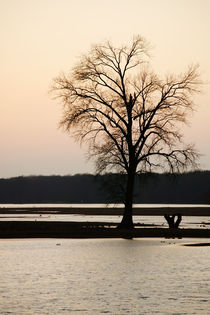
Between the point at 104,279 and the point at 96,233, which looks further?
the point at 96,233

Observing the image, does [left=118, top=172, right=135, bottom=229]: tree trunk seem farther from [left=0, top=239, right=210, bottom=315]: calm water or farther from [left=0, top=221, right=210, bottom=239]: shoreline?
[left=0, top=239, right=210, bottom=315]: calm water

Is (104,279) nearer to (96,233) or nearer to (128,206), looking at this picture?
(96,233)

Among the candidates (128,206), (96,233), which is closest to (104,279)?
(96,233)

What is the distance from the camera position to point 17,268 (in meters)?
28.2

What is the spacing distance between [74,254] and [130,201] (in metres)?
21.2

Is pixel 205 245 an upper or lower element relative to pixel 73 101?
lower

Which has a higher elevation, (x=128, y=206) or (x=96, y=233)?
(x=128, y=206)

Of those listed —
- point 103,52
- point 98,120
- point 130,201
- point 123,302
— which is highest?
point 103,52

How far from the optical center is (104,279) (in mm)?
25094

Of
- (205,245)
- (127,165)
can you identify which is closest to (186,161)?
(127,165)

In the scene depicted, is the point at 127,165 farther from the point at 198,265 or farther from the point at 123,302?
the point at 123,302

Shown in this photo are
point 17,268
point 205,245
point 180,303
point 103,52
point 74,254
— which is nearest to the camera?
point 180,303

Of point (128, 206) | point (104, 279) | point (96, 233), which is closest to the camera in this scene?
point (104, 279)

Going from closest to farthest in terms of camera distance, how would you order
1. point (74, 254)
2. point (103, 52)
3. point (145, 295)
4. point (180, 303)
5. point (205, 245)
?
point (180, 303)
point (145, 295)
point (74, 254)
point (205, 245)
point (103, 52)
